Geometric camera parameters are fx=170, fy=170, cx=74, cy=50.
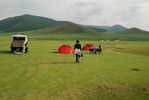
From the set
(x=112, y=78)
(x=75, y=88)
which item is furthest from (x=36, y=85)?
(x=112, y=78)

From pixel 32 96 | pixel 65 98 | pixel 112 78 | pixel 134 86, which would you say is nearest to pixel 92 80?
pixel 112 78

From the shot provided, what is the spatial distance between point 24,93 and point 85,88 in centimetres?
316

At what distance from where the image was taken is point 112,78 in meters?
11.4

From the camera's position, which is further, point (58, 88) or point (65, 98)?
point (58, 88)

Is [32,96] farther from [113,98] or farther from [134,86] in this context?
[134,86]

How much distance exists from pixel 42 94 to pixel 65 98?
3.86ft

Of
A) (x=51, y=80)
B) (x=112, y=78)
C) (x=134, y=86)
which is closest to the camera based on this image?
(x=134, y=86)

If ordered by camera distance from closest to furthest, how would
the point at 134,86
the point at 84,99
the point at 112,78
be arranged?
the point at 84,99, the point at 134,86, the point at 112,78

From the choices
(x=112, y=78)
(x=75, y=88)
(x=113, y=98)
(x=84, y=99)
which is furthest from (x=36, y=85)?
(x=112, y=78)

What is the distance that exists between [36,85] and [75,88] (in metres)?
2.21

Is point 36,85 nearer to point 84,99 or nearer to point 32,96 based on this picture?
point 32,96

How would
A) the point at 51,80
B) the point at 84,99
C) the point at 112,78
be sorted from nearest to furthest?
the point at 84,99 → the point at 51,80 → the point at 112,78

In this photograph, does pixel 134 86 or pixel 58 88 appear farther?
pixel 134 86

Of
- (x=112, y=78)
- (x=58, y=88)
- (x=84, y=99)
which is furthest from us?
(x=112, y=78)
